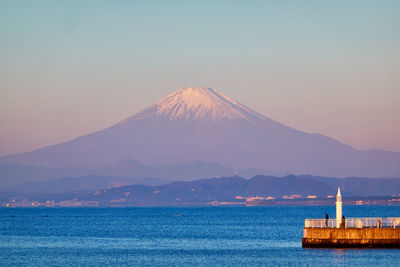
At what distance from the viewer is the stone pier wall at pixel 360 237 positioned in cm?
5269

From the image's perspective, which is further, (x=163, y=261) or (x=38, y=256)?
(x=38, y=256)

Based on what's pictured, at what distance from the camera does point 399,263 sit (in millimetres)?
46969

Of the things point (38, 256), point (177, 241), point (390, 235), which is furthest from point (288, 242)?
point (38, 256)

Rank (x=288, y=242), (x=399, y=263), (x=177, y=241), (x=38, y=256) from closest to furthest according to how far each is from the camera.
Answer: (x=399, y=263)
(x=38, y=256)
(x=288, y=242)
(x=177, y=241)

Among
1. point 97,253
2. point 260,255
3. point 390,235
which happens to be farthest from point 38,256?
point 390,235

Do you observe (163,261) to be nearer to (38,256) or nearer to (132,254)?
(132,254)

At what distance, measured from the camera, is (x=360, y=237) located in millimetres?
53000

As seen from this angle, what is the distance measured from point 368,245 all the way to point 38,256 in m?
22.5

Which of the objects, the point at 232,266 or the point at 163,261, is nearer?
the point at 232,266

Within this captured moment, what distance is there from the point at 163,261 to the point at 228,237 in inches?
1016

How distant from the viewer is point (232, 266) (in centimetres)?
5034

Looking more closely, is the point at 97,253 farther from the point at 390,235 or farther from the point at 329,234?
the point at 390,235

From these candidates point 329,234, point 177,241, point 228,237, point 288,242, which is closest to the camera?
point 329,234

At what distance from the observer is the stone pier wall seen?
52.7 m
